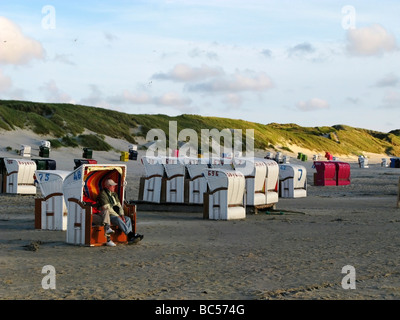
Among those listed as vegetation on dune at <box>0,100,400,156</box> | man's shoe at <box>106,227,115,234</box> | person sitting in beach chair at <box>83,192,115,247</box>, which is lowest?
man's shoe at <box>106,227,115,234</box>

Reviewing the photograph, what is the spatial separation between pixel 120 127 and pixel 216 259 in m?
62.9

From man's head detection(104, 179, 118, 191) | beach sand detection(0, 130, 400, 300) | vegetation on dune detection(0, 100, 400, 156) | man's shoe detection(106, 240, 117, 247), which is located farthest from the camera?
vegetation on dune detection(0, 100, 400, 156)

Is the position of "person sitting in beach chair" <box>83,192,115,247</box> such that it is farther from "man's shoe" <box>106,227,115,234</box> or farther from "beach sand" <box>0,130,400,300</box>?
"beach sand" <box>0,130,400,300</box>

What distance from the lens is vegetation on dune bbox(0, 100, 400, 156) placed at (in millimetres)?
57938

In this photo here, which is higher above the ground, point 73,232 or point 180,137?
point 180,137

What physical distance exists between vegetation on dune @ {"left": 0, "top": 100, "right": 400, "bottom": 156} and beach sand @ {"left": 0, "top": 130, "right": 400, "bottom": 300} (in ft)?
122

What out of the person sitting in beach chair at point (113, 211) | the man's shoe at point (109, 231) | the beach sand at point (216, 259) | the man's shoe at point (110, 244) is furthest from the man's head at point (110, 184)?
the beach sand at point (216, 259)

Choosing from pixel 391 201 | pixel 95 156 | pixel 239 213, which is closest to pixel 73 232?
pixel 239 213

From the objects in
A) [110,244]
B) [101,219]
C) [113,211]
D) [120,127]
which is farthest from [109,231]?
[120,127]

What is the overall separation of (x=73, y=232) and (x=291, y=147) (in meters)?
92.9

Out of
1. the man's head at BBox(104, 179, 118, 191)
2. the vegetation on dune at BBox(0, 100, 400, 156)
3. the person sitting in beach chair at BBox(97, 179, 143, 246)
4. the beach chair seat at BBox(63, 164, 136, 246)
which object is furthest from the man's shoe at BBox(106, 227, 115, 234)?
the vegetation on dune at BBox(0, 100, 400, 156)
